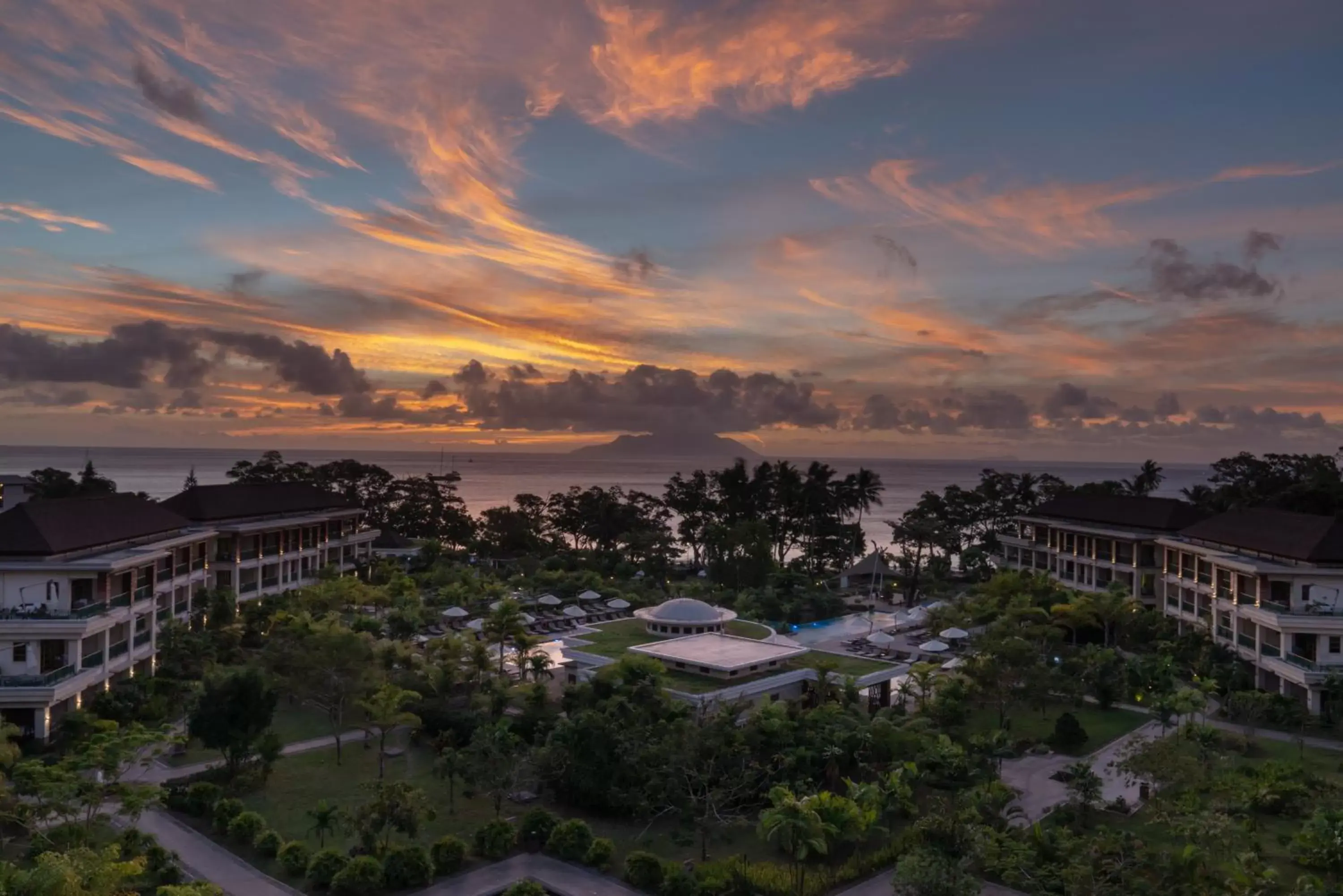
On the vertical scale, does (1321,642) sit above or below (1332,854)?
above

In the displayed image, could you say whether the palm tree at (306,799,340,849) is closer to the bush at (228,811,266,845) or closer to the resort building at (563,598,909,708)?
the bush at (228,811,266,845)

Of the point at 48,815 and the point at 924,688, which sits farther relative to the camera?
the point at 924,688

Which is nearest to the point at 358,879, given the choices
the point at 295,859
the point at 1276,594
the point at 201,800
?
the point at 295,859

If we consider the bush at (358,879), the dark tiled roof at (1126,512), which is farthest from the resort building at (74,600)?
the dark tiled roof at (1126,512)

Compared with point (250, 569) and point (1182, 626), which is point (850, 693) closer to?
point (1182, 626)

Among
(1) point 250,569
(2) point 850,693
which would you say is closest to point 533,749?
(2) point 850,693

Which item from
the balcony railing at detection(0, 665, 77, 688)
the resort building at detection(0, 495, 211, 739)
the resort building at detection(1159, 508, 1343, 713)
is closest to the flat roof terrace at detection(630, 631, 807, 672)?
the resort building at detection(1159, 508, 1343, 713)

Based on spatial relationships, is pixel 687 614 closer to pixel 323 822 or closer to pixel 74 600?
pixel 323 822
